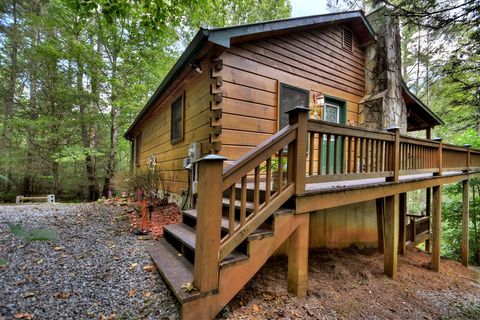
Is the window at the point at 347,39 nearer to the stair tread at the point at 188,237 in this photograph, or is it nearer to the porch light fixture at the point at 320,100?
the porch light fixture at the point at 320,100

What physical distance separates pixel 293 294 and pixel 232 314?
84 centimetres

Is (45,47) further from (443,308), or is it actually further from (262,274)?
(443,308)

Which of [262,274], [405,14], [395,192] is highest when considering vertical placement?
[405,14]

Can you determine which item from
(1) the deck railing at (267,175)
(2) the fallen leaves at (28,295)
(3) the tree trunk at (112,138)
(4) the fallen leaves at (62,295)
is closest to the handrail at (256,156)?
(1) the deck railing at (267,175)

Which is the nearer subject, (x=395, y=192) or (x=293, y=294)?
(x=293, y=294)

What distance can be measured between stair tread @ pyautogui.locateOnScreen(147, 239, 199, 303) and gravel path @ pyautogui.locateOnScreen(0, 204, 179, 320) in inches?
6.4

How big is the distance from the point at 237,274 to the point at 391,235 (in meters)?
3.21

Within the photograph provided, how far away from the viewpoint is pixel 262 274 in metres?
3.30

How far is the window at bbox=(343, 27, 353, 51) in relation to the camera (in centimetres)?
653

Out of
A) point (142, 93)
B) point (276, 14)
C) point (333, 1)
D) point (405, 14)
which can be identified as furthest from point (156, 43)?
point (405, 14)

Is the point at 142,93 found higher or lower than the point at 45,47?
lower

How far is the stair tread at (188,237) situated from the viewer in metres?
2.26

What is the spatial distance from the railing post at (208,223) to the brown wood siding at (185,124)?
214cm

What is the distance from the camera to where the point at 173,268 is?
2.54 m
